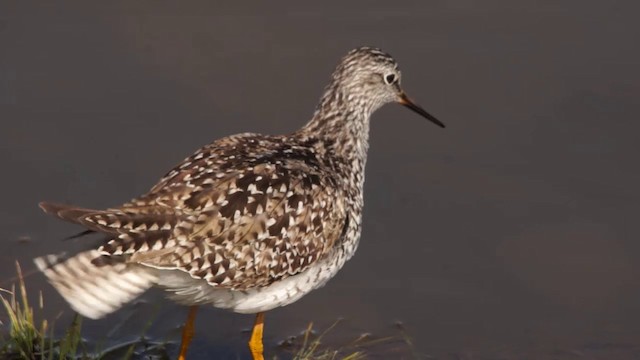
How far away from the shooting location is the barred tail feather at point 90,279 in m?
7.78

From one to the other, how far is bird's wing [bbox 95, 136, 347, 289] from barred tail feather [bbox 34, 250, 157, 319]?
0.43ft

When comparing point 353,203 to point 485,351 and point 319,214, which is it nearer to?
point 319,214

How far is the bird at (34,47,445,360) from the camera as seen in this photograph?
7.80 meters

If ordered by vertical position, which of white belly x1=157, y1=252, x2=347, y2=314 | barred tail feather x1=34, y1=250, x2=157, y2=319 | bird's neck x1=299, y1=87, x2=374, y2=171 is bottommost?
white belly x1=157, y1=252, x2=347, y2=314

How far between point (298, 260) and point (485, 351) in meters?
2.22

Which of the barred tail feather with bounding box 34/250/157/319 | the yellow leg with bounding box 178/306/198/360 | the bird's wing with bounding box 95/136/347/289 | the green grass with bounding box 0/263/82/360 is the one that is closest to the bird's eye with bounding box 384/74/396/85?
the bird's wing with bounding box 95/136/347/289

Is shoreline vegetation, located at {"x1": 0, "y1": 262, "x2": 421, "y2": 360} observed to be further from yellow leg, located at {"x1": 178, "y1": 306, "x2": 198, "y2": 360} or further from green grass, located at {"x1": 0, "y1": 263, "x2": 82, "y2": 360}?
yellow leg, located at {"x1": 178, "y1": 306, "x2": 198, "y2": 360}

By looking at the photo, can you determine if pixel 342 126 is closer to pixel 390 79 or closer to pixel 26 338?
pixel 390 79

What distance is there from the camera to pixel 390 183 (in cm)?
1142

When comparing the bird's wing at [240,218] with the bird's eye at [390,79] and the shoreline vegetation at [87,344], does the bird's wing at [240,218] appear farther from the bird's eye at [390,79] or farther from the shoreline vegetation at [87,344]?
the bird's eye at [390,79]

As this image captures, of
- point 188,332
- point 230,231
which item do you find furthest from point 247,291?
point 188,332

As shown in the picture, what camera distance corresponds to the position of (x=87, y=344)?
31.2 ft

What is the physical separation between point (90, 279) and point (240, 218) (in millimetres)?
1011

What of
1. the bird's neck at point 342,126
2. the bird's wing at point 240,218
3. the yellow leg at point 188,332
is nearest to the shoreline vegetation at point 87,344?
the yellow leg at point 188,332
